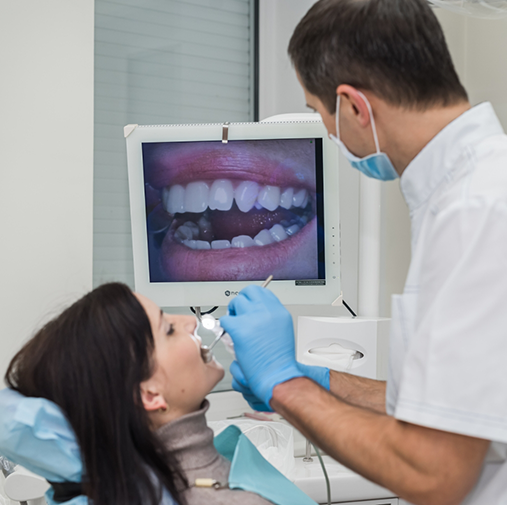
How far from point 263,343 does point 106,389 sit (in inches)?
11.9

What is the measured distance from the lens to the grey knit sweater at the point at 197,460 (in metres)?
1.09

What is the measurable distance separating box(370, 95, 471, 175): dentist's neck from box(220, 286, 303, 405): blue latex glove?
15.9 inches

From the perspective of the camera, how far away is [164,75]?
95.3 inches

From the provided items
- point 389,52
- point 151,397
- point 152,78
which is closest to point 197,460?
point 151,397

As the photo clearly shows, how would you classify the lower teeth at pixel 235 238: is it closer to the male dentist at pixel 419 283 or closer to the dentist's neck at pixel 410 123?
the male dentist at pixel 419 283

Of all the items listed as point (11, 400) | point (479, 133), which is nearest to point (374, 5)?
point (479, 133)

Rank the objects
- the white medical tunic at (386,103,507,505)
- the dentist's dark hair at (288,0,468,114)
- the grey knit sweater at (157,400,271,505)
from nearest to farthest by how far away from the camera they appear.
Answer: the white medical tunic at (386,103,507,505) < the dentist's dark hair at (288,0,468,114) < the grey knit sweater at (157,400,271,505)

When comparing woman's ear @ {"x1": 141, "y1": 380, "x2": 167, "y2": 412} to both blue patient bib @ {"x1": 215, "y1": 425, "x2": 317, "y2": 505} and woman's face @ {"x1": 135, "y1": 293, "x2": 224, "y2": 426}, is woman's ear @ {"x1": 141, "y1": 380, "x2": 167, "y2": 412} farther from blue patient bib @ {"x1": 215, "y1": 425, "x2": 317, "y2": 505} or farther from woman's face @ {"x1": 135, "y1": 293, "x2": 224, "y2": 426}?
blue patient bib @ {"x1": 215, "y1": 425, "x2": 317, "y2": 505}

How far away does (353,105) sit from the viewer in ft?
3.33

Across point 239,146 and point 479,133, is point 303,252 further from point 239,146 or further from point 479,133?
point 479,133

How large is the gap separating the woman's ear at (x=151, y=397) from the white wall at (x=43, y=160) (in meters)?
0.81

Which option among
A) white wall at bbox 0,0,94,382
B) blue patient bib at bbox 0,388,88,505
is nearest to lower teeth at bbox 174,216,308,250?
white wall at bbox 0,0,94,382

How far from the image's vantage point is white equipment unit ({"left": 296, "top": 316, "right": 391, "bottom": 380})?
5.83 feet

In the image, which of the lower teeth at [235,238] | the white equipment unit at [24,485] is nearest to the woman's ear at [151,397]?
the white equipment unit at [24,485]
